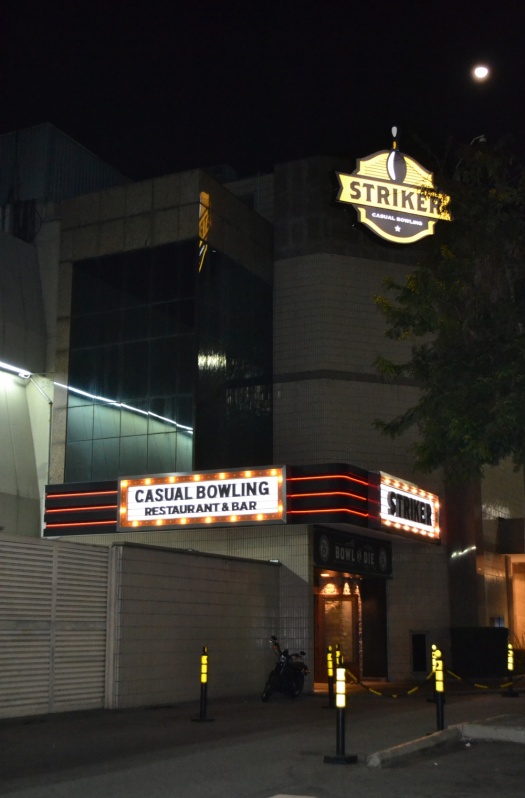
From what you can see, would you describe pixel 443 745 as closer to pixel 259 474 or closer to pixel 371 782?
pixel 371 782

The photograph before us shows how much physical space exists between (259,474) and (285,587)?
311cm

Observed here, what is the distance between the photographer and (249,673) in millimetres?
21328

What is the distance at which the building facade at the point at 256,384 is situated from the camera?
23562 mm

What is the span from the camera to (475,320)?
16.7 m

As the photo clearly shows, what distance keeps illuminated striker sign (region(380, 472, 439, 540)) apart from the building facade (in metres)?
0.27

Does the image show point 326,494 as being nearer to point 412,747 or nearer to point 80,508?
point 80,508

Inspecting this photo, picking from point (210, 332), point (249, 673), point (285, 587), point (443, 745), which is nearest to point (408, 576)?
point (285, 587)

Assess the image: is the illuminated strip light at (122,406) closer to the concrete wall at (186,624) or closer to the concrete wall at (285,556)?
the concrete wall at (285,556)

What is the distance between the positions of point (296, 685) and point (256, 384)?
8581mm

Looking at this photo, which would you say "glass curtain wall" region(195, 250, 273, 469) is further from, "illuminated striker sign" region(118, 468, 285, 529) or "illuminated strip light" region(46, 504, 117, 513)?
"illuminated strip light" region(46, 504, 117, 513)

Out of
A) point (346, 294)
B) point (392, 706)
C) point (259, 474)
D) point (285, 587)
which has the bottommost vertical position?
point (392, 706)

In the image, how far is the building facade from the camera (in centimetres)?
2356

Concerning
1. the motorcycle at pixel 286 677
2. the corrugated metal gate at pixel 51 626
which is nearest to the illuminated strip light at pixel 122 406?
the motorcycle at pixel 286 677

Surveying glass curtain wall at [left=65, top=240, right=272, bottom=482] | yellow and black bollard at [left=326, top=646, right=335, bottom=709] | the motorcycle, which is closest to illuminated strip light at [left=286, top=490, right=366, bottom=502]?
glass curtain wall at [left=65, top=240, right=272, bottom=482]
